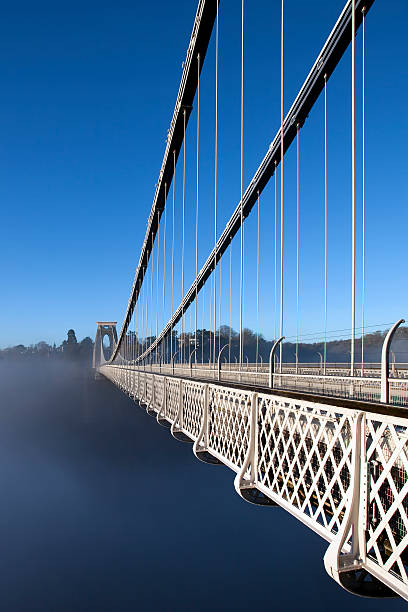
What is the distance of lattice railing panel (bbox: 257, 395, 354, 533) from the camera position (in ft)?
10.4

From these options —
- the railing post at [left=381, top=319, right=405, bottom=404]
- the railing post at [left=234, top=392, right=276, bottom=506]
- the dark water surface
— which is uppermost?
the railing post at [left=381, top=319, right=405, bottom=404]

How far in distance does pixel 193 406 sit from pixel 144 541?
17.7 meters

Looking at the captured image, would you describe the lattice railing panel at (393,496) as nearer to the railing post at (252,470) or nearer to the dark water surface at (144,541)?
the railing post at (252,470)

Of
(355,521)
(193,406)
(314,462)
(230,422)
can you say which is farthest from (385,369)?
(193,406)

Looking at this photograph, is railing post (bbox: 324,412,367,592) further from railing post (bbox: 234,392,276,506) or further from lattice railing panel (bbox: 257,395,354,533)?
railing post (bbox: 234,392,276,506)

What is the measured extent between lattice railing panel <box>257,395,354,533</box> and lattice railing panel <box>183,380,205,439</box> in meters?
1.97

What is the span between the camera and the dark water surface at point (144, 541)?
1856 cm

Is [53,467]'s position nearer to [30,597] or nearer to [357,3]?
[30,597]

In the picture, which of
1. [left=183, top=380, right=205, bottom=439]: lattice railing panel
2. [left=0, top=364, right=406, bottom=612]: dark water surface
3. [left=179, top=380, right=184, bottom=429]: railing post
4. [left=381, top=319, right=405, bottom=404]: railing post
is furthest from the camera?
[left=0, top=364, right=406, bottom=612]: dark water surface

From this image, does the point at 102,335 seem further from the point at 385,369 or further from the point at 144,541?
the point at 385,369

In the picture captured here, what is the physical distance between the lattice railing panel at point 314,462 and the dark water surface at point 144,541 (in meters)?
15.2

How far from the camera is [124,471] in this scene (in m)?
31.9

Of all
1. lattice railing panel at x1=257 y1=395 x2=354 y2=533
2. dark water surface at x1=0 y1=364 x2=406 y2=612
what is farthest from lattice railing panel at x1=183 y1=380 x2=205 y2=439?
dark water surface at x1=0 y1=364 x2=406 y2=612

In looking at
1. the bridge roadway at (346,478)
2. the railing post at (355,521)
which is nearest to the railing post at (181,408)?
the bridge roadway at (346,478)
